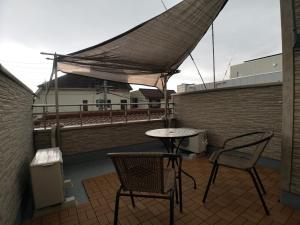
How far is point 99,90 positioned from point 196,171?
502 inches

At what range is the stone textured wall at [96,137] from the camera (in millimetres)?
3294

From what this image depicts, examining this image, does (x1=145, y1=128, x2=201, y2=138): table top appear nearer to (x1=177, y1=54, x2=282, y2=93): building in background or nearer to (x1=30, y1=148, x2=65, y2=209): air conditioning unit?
(x1=30, y1=148, x2=65, y2=209): air conditioning unit

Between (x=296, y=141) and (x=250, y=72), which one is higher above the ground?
(x=250, y=72)

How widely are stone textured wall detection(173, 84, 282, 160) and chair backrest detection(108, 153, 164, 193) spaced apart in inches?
99.9

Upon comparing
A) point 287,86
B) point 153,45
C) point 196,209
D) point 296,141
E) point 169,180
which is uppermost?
point 153,45

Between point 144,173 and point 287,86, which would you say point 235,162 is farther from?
point 144,173

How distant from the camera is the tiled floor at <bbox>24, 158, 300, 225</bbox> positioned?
5.65ft

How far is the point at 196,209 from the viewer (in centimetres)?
190

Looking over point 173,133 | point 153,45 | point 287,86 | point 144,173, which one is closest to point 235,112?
point 287,86

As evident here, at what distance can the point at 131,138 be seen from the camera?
4188 mm

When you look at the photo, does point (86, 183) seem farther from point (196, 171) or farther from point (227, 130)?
point (227, 130)

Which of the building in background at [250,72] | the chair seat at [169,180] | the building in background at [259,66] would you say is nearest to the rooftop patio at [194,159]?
the chair seat at [169,180]

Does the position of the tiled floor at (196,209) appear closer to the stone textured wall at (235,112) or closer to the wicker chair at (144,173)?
the wicker chair at (144,173)

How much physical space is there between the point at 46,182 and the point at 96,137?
1.89 m
